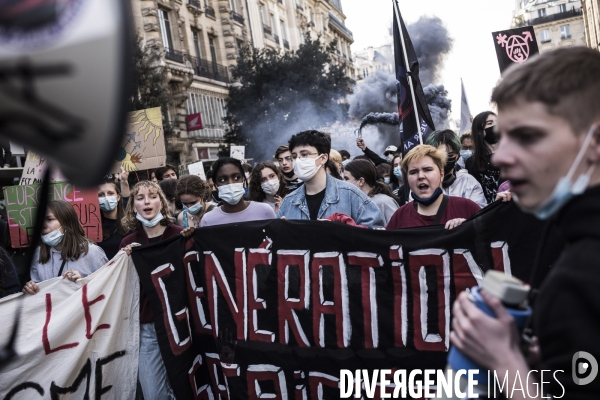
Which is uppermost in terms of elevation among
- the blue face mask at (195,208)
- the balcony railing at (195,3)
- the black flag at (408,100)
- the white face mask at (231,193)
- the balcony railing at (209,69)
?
the balcony railing at (195,3)

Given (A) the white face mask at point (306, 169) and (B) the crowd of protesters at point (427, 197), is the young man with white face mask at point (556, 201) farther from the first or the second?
(A) the white face mask at point (306, 169)

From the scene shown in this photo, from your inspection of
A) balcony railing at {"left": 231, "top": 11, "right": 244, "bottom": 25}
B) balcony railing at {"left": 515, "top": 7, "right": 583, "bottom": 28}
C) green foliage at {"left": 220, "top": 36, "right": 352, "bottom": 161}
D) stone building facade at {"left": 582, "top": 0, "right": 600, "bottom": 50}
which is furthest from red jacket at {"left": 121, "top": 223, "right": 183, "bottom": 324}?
balcony railing at {"left": 515, "top": 7, "right": 583, "bottom": 28}

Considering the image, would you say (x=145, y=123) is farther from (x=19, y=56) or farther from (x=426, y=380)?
(x=19, y=56)

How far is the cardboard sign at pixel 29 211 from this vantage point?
5.92m

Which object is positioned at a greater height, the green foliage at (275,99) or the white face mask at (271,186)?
the green foliage at (275,99)

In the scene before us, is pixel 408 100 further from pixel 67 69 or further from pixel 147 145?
pixel 67 69

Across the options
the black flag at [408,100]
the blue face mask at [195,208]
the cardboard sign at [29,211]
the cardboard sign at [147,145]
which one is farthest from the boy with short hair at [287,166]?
the cardboard sign at [29,211]

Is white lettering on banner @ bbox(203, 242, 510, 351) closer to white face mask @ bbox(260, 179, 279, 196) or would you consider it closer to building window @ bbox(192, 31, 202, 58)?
white face mask @ bbox(260, 179, 279, 196)

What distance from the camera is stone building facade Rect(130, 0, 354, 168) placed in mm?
30062

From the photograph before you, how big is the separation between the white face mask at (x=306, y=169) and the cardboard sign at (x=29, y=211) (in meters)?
2.11

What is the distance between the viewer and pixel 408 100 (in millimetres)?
6855

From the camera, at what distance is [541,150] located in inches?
50.5

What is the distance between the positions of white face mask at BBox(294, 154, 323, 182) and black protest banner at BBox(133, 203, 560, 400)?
2.18ft

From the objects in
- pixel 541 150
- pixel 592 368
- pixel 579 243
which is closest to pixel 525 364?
pixel 592 368
